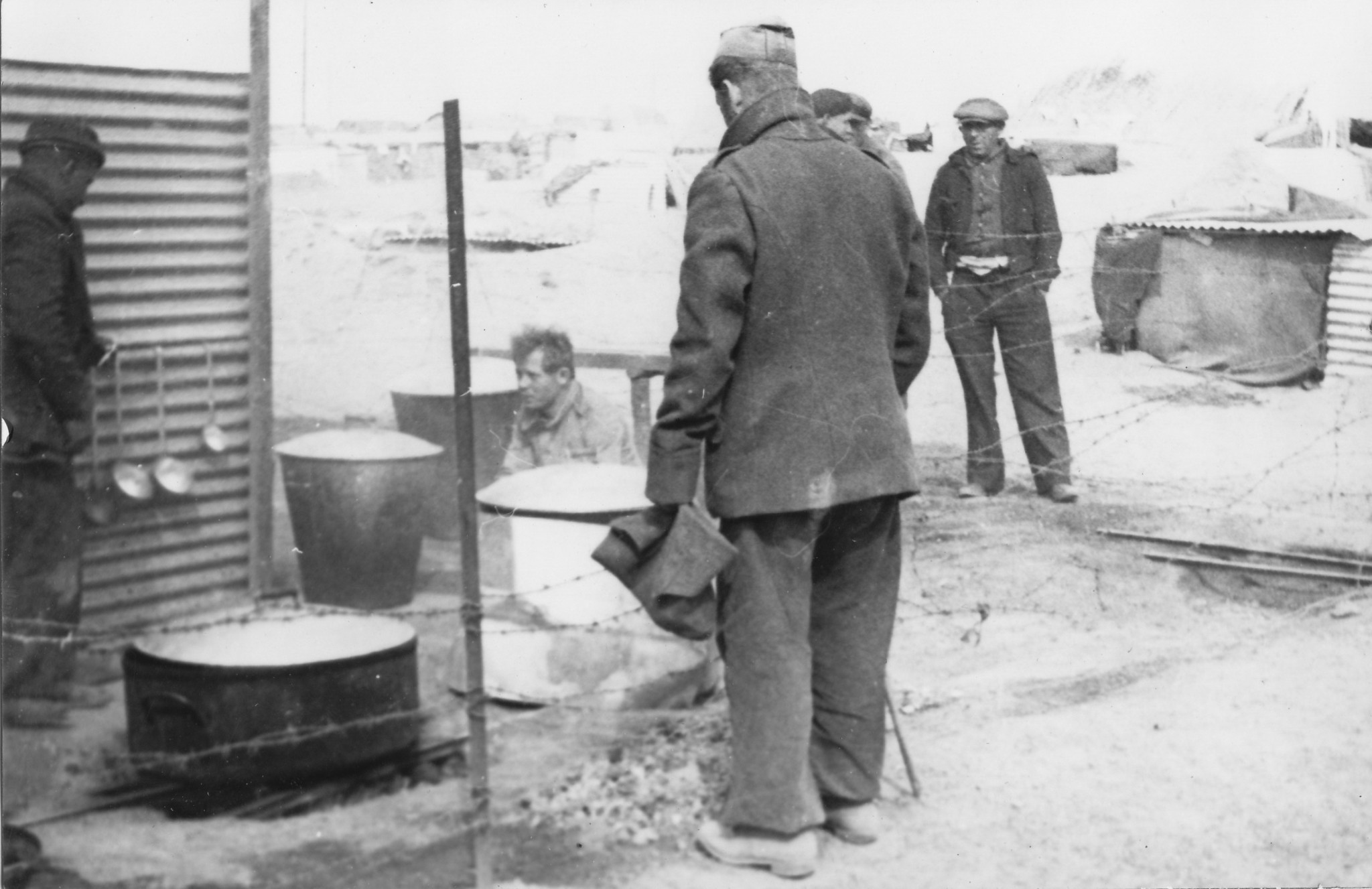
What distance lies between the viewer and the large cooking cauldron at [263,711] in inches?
152

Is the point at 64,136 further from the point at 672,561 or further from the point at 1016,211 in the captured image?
the point at 1016,211

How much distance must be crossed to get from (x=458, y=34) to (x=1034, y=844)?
320 centimetres

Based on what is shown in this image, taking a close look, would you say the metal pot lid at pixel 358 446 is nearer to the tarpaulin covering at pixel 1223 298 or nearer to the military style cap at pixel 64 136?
the military style cap at pixel 64 136

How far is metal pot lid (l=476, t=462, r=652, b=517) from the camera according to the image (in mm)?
4625

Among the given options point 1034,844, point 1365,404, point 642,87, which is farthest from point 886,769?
point 1365,404

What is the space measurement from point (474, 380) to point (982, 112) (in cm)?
279

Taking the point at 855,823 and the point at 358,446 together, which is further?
the point at 358,446

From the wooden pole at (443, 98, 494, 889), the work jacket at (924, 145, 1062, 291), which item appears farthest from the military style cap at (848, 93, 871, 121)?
the wooden pole at (443, 98, 494, 889)

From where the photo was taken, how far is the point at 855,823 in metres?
3.91

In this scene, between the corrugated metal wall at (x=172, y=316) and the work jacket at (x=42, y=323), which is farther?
the corrugated metal wall at (x=172, y=316)

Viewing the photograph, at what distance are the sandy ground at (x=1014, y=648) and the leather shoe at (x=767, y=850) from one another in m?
0.06

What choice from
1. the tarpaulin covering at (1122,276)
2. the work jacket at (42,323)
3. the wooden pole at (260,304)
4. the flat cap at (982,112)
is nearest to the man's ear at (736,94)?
the wooden pole at (260,304)

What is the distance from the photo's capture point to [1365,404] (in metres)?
6.59

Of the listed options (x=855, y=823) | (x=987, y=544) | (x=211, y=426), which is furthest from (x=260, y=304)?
(x=987, y=544)
